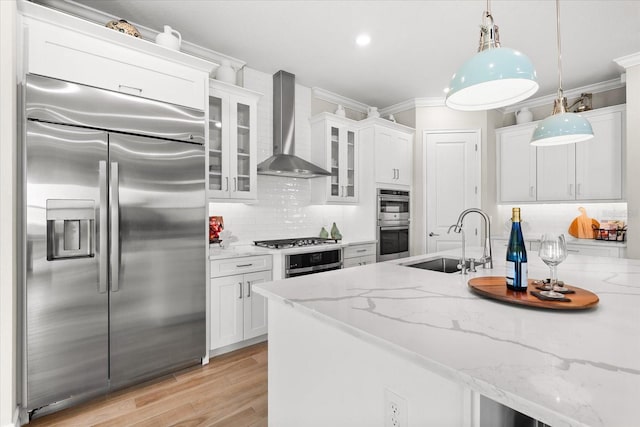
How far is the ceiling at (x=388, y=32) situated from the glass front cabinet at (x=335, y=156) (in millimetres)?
534

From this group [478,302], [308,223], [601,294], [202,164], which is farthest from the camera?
[308,223]

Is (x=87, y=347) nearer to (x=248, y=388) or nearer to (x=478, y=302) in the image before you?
(x=248, y=388)

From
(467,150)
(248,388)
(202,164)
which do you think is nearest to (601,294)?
(248,388)

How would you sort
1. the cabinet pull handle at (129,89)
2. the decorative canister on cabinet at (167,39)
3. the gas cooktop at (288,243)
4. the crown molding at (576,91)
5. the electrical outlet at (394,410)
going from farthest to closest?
the crown molding at (576,91) → the gas cooktop at (288,243) → the decorative canister on cabinet at (167,39) → the cabinet pull handle at (129,89) → the electrical outlet at (394,410)

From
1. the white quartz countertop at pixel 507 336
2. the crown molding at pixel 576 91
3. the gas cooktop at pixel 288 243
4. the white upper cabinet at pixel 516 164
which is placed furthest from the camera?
the white upper cabinet at pixel 516 164

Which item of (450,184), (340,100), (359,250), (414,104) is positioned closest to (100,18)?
(340,100)

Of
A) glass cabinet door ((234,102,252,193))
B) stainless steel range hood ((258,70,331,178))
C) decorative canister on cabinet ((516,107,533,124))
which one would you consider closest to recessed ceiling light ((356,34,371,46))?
stainless steel range hood ((258,70,331,178))

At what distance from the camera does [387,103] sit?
182 inches

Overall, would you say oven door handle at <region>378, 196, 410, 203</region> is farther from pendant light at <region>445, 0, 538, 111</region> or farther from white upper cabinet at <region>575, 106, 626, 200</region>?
pendant light at <region>445, 0, 538, 111</region>

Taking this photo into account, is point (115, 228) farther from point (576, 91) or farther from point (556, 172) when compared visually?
point (576, 91)

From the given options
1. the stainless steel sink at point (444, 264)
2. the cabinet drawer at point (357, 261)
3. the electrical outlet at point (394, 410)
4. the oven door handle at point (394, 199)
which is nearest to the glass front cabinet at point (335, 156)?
the oven door handle at point (394, 199)

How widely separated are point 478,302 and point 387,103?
3.95 meters

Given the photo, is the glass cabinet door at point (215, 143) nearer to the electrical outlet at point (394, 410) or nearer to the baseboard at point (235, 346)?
the baseboard at point (235, 346)

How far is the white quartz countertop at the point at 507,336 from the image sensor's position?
603mm
